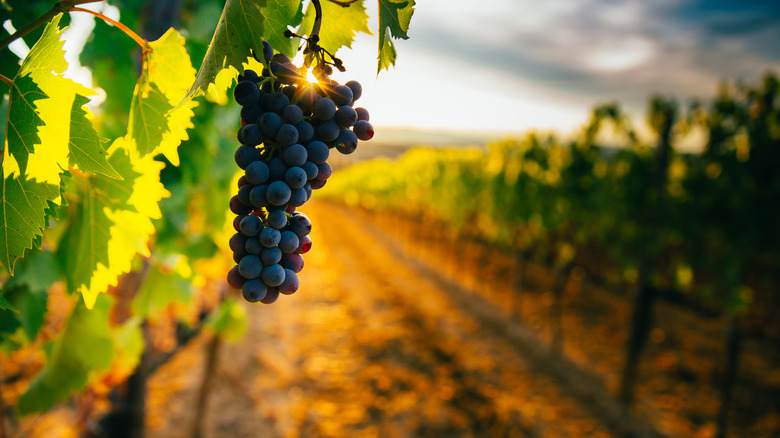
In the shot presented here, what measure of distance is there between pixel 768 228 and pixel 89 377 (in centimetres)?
840

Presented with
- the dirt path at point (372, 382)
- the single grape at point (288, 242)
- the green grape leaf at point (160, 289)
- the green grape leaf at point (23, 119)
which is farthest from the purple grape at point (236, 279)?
the dirt path at point (372, 382)

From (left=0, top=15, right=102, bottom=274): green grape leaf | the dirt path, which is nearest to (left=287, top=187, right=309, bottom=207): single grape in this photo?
(left=0, top=15, right=102, bottom=274): green grape leaf

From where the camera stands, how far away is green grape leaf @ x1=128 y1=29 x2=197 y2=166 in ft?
3.04

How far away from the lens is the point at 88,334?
2227 millimetres

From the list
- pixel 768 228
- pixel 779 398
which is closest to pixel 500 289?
pixel 779 398

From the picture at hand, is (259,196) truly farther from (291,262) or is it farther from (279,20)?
(279,20)

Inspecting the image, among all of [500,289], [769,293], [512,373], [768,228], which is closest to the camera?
[768,228]

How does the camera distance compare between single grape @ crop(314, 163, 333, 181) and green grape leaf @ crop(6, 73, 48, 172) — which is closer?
green grape leaf @ crop(6, 73, 48, 172)

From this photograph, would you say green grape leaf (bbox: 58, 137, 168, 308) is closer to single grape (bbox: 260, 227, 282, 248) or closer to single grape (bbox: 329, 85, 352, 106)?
single grape (bbox: 260, 227, 282, 248)

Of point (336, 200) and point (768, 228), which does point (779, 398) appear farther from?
point (336, 200)

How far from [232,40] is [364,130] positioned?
32 centimetres

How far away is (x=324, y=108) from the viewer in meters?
0.85

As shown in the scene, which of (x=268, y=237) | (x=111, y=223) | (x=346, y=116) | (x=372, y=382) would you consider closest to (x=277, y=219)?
(x=268, y=237)

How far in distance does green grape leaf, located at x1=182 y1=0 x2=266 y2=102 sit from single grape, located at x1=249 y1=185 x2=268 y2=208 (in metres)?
0.20
